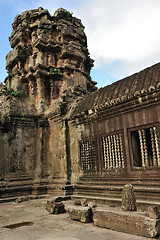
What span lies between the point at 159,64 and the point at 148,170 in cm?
359

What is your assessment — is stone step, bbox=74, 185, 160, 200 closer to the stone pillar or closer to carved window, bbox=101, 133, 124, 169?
carved window, bbox=101, 133, 124, 169

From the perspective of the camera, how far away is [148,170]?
6.29 meters

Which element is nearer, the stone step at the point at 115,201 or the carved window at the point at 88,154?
the stone step at the point at 115,201

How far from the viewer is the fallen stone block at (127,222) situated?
11.9 feet

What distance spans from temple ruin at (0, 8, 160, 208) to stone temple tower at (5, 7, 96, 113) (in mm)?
59

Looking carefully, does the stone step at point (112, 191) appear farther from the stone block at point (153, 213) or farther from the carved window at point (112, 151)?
the stone block at point (153, 213)

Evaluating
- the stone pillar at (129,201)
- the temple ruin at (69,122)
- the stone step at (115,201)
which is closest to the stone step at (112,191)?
the temple ruin at (69,122)

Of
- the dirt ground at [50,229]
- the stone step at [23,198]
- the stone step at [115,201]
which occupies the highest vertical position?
the stone step at [115,201]

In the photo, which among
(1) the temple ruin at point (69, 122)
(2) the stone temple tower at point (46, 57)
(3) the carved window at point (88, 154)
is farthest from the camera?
(2) the stone temple tower at point (46, 57)

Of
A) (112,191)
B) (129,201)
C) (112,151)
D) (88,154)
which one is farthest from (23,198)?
(129,201)

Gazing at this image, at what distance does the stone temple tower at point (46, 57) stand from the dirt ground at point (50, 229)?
22.6ft

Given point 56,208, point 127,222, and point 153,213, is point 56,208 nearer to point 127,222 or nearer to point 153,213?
point 127,222

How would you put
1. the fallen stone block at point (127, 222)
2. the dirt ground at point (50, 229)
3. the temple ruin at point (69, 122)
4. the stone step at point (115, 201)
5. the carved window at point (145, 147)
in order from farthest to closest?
the temple ruin at point (69, 122), the carved window at point (145, 147), the stone step at point (115, 201), the dirt ground at point (50, 229), the fallen stone block at point (127, 222)

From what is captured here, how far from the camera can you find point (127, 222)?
13.0 feet
